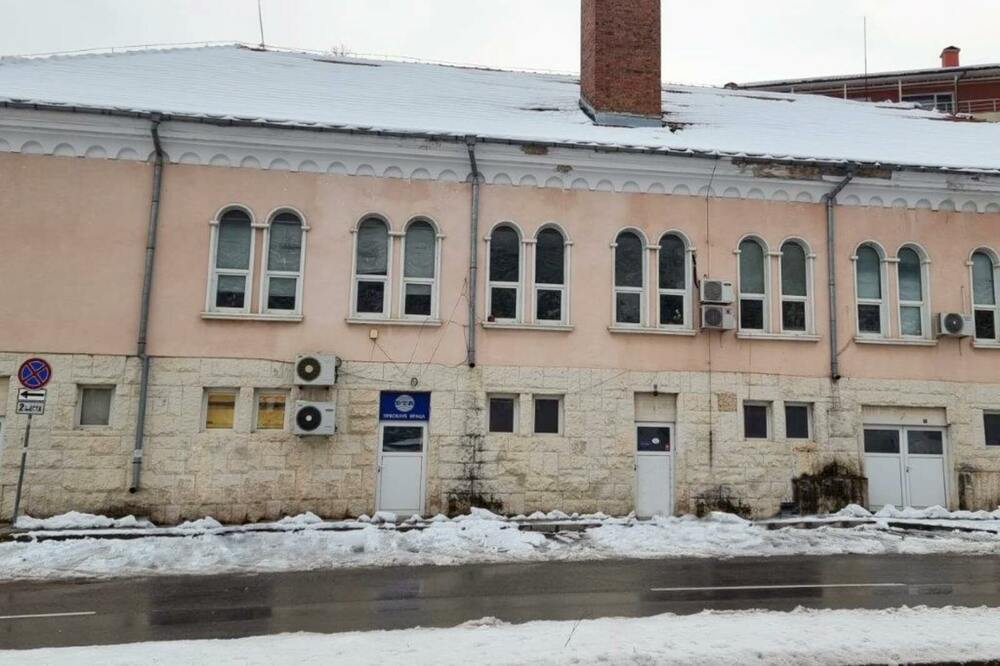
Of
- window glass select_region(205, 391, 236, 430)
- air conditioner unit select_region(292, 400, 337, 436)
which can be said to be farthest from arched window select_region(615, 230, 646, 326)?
window glass select_region(205, 391, 236, 430)

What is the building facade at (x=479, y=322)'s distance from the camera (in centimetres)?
1297

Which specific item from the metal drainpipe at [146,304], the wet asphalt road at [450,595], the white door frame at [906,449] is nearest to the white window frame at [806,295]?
the white door frame at [906,449]

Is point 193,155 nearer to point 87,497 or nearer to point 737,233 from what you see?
point 87,497

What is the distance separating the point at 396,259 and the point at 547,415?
4205mm

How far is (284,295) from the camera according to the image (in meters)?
13.8

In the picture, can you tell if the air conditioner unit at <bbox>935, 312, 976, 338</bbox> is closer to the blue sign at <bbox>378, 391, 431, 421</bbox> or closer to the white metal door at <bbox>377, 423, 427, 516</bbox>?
the blue sign at <bbox>378, 391, 431, 421</bbox>

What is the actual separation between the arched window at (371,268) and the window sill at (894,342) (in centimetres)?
961

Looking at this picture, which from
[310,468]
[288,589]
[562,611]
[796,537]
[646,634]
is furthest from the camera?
[310,468]

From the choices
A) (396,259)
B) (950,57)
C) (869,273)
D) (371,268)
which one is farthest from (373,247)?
(950,57)

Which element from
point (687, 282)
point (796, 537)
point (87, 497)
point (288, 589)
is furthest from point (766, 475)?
point (87, 497)

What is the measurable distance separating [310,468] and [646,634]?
8.25 metres

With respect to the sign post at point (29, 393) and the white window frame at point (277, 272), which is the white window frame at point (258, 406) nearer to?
the white window frame at point (277, 272)

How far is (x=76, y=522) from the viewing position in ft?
39.5

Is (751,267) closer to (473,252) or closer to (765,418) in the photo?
(765,418)
